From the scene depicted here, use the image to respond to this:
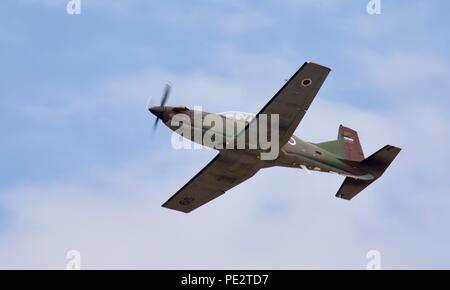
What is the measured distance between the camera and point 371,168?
40375mm

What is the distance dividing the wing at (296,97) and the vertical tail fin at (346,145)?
4560 millimetres

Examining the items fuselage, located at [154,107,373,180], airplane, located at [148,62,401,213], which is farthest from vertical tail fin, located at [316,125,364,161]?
fuselage, located at [154,107,373,180]

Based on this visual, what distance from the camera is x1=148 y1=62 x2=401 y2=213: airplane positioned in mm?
35031

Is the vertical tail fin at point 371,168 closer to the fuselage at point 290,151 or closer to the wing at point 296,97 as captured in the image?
the fuselage at point 290,151

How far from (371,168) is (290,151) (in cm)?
426

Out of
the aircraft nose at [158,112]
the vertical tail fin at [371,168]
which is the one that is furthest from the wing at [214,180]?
the vertical tail fin at [371,168]

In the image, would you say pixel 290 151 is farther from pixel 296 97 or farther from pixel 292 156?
pixel 296 97

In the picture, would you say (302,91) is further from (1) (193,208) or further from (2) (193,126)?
(1) (193,208)

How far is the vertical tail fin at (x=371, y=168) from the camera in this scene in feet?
131

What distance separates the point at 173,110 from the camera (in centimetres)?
3716

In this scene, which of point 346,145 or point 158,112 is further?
point 346,145

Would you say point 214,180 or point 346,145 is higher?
point 346,145

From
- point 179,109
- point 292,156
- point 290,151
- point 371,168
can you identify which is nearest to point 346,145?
point 371,168
